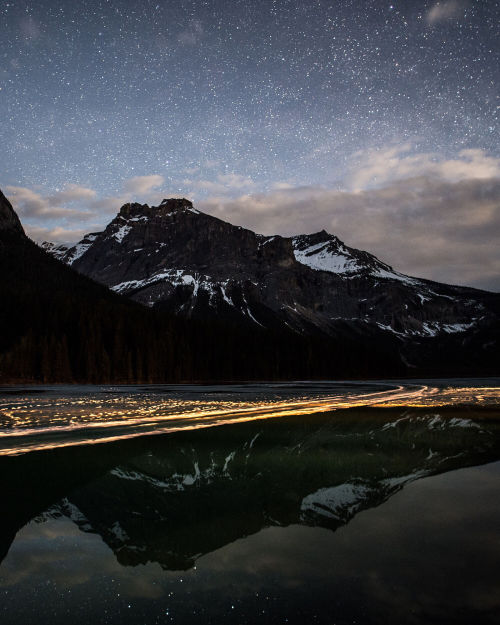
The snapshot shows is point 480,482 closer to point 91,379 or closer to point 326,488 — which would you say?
point 326,488

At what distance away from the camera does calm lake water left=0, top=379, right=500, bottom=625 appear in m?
6.28

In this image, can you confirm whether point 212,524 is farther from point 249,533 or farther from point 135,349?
point 135,349

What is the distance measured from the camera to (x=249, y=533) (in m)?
9.20

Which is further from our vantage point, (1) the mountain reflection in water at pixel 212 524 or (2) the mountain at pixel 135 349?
(2) the mountain at pixel 135 349

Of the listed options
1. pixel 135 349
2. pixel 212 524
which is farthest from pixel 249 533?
pixel 135 349

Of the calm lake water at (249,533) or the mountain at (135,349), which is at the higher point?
the mountain at (135,349)

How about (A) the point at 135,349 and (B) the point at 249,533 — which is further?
(A) the point at 135,349

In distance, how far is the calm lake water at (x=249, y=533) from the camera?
628cm

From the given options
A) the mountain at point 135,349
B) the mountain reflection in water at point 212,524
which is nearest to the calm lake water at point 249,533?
the mountain reflection in water at point 212,524

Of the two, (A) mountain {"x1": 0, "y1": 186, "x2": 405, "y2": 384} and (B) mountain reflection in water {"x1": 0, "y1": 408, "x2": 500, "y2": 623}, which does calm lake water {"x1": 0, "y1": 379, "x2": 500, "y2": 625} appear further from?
(A) mountain {"x1": 0, "y1": 186, "x2": 405, "y2": 384}

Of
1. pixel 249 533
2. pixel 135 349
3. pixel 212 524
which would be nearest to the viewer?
pixel 249 533

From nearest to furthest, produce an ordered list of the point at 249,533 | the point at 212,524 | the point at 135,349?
the point at 249,533 → the point at 212,524 → the point at 135,349

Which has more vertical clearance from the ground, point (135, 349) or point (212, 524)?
point (135, 349)

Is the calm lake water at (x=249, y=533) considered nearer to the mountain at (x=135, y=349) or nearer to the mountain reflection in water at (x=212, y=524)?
the mountain reflection in water at (x=212, y=524)
